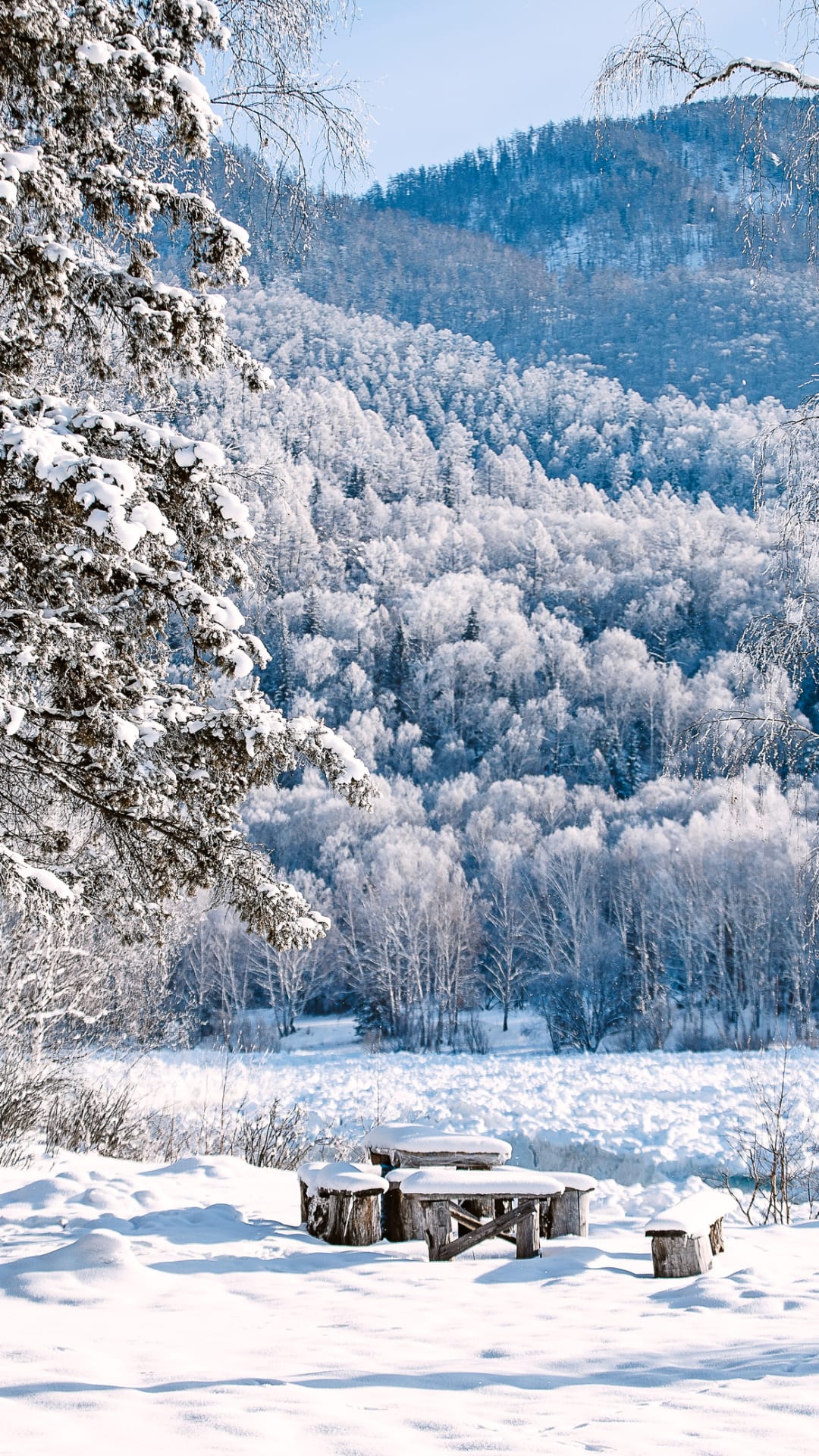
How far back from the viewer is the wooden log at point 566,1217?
585 cm

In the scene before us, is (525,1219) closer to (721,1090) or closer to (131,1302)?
(131,1302)

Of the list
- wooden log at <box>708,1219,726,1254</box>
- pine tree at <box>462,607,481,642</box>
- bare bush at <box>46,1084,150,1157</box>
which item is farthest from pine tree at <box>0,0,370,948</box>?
pine tree at <box>462,607,481,642</box>

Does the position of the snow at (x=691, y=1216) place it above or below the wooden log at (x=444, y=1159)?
below

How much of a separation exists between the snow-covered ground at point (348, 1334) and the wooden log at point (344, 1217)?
11 centimetres

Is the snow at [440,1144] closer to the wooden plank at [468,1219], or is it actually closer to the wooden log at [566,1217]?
the wooden plank at [468,1219]

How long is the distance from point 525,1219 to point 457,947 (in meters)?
→ 37.8

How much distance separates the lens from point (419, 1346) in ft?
11.6

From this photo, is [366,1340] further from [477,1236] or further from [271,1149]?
[271,1149]

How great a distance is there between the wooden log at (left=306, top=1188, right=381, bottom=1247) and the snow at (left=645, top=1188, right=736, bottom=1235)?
1455 mm

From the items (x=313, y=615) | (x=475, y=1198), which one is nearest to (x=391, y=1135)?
(x=475, y=1198)

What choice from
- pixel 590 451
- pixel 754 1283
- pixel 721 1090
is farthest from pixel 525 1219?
pixel 590 451

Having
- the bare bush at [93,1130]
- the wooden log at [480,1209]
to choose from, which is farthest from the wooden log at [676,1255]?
the bare bush at [93,1130]

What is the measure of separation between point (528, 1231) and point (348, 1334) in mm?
1961

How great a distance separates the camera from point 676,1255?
4.74m
